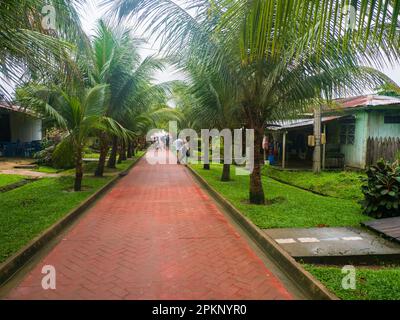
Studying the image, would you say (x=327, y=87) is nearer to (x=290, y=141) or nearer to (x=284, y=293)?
(x=284, y=293)

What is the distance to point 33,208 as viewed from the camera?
24.9ft

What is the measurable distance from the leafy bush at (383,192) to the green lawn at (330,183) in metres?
1.65

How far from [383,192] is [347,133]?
11.3 metres

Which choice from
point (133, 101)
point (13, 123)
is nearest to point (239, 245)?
point (133, 101)

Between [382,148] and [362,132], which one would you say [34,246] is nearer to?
[382,148]

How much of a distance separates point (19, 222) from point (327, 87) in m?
7.20

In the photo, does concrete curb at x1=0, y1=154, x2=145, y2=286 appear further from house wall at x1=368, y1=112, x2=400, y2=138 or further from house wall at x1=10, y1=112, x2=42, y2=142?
house wall at x1=10, y1=112, x2=42, y2=142

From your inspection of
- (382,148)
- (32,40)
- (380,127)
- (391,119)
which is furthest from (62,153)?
(391,119)

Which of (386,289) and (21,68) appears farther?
(21,68)

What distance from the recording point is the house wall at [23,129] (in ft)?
71.4

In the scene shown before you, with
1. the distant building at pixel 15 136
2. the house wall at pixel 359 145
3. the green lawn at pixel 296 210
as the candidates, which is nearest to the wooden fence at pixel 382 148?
the house wall at pixel 359 145

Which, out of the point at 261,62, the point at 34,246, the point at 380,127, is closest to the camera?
the point at 34,246

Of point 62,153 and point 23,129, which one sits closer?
point 62,153

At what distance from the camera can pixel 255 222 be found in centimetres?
648
